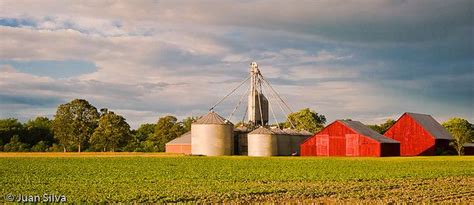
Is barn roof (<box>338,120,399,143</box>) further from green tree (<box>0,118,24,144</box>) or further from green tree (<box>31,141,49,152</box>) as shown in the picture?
green tree (<box>0,118,24,144</box>)

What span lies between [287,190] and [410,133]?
8096 centimetres

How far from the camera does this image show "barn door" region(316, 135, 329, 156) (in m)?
95.8

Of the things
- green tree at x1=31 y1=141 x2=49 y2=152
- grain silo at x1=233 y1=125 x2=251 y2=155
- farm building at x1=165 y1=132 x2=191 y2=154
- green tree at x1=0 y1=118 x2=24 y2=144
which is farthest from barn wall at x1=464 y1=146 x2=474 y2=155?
green tree at x1=0 y1=118 x2=24 y2=144

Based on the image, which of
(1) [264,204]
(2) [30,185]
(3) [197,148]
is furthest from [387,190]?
(3) [197,148]

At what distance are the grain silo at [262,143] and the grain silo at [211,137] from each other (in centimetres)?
378

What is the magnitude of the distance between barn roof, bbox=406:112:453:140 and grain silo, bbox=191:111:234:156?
3294cm

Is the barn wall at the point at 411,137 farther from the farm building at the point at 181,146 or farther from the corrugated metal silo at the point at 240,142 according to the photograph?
the farm building at the point at 181,146

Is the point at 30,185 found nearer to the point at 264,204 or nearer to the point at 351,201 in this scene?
the point at 264,204

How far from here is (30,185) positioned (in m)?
31.1

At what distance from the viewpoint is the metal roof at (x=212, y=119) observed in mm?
97062

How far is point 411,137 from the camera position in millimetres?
104750

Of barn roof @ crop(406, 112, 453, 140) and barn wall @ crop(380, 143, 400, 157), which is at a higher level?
barn roof @ crop(406, 112, 453, 140)

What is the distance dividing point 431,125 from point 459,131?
39.7 ft

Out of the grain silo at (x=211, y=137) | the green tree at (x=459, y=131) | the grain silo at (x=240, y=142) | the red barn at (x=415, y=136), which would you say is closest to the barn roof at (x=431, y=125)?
the red barn at (x=415, y=136)
